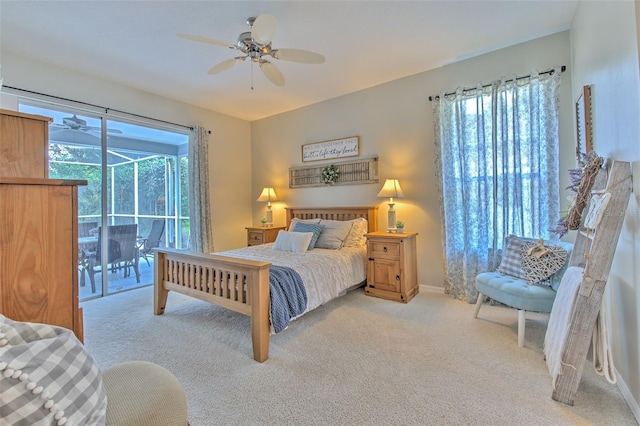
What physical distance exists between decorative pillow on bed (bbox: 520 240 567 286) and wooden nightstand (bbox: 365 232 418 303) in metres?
1.19

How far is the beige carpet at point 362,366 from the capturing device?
5.24 ft

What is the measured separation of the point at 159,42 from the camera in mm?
2865

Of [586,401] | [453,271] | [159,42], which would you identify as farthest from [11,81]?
[586,401]

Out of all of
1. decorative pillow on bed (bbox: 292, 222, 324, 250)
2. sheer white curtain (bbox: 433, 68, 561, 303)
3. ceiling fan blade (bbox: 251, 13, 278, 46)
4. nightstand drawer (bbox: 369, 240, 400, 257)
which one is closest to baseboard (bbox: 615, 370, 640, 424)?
sheer white curtain (bbox: 433, 68, 561, 303)

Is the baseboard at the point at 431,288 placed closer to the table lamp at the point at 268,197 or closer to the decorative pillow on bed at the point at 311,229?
the decorative pillow on bed at the point at 311,229

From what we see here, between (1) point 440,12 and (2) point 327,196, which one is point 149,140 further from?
(1) point 440,12

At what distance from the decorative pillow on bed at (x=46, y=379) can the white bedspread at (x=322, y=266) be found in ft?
6.39

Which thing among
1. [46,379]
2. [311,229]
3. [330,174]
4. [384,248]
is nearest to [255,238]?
[311,229]

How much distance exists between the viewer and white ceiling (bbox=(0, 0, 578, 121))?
2.41 metres

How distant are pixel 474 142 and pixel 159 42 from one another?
3594mm

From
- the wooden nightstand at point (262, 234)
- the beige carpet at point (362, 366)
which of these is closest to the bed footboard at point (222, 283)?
the beige carpet at point (362, 366)

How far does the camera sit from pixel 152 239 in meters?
4.36

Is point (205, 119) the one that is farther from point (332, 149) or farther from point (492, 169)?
point (492, 169)

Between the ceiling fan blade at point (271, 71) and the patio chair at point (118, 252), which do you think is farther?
the patio chair at point (118, 252)
